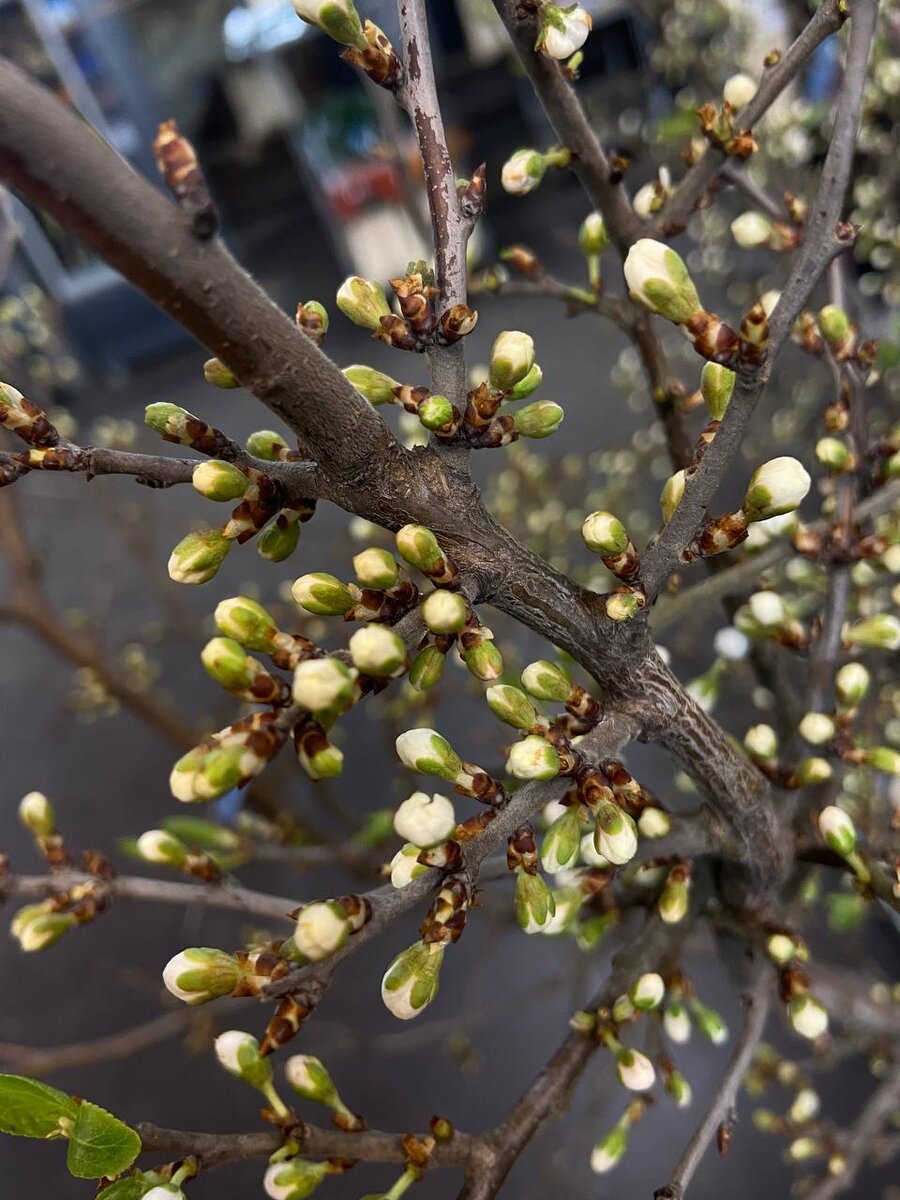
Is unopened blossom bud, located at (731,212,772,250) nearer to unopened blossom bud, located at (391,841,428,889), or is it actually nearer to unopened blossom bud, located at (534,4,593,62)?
unopened blossom bud, located at (534,4,593,62)

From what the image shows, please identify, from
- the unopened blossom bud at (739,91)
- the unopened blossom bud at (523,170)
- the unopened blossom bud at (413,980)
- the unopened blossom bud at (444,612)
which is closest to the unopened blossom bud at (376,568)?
the unopened blossom bud at (444,612)

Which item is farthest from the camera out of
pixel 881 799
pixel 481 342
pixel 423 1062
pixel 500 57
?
pixel 500 57

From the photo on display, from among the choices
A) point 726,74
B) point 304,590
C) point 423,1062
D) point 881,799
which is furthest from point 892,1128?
point 726,74

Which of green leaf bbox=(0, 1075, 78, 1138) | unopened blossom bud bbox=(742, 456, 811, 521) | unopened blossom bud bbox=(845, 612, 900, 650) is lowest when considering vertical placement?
green leaf bbox=(0, 1075, 78, 1138)

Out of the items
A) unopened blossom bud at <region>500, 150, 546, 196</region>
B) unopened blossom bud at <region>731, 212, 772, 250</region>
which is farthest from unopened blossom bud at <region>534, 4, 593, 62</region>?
unopened blossom bud at <region>731, 212, 772, 250</region>

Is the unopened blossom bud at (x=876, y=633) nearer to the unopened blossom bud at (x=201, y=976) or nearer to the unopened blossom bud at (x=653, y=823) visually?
the unopened blossom bud at (x=653, y=823)

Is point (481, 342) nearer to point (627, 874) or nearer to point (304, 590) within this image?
point (627, 874)

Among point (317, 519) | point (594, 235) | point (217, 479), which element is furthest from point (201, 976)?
point (317, 519)
